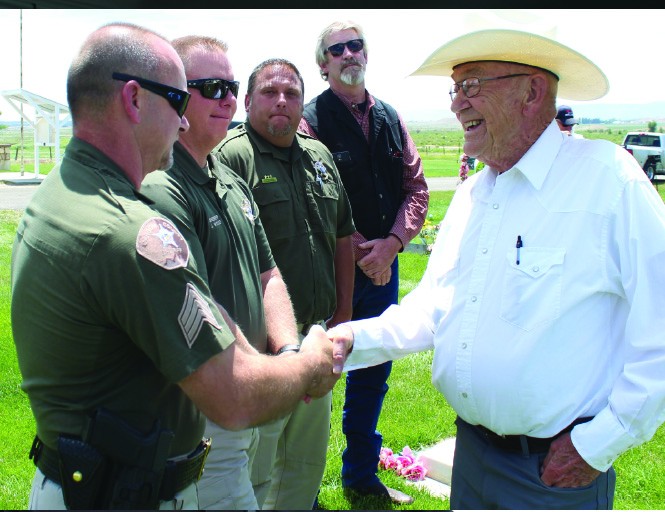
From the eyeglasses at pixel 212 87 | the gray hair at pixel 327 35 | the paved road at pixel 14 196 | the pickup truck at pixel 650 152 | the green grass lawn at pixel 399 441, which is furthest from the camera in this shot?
the pickup truck at pixel 650 152

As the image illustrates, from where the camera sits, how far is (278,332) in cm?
289

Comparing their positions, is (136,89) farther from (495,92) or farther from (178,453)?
(495,92)

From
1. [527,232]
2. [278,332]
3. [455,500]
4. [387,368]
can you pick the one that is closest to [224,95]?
[278,332]

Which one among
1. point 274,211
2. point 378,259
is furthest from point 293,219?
point 378,259

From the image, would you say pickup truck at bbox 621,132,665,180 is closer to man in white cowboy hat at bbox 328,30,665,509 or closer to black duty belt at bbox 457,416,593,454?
man in white cowboy hat at bbox 328,30,665,509

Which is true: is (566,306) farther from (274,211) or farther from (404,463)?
(404,463)

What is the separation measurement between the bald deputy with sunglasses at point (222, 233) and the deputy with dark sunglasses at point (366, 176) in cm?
152

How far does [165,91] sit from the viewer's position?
192 centimetres

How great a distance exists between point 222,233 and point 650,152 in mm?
35270

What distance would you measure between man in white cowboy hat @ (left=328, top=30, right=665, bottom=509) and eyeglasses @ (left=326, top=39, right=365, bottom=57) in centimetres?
226

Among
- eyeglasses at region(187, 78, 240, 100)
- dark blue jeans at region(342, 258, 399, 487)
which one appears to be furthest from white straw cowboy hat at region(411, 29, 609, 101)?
dark blue jeans at region(342, 258, 399, 487)

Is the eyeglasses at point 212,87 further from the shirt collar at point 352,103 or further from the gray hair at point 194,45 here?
the shirt collar at point 352,103

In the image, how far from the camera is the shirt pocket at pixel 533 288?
2244 millimetres

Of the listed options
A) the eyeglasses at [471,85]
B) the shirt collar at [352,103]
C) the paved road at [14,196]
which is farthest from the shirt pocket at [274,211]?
the paved road at [14,196]
